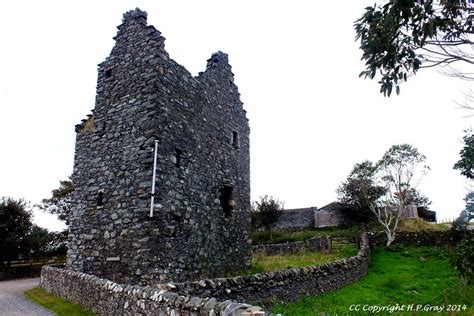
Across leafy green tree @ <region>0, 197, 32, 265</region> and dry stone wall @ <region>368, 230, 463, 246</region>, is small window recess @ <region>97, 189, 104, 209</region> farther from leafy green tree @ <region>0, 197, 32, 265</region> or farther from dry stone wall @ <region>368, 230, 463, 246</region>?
dry stone wall @ <region>368, 230, 463, 246</region>

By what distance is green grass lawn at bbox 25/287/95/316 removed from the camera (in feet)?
32.1

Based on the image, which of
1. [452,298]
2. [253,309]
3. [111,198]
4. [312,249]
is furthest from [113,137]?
[312,249]

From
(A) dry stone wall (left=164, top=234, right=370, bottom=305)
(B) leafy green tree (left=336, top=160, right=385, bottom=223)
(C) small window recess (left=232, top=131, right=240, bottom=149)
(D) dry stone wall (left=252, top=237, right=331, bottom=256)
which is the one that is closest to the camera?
(A) dry stone wall (left=164, top=234, right=370, bottom=305)

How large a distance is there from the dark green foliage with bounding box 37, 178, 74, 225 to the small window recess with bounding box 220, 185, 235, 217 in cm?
2426

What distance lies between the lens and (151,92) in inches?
480

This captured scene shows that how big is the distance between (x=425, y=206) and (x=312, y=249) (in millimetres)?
25356

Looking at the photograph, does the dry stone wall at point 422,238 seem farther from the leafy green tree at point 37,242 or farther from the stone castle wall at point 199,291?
the leafy green tree at point 37,242

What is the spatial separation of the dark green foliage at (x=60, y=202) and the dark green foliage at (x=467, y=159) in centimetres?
3229

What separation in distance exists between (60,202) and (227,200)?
2599cm

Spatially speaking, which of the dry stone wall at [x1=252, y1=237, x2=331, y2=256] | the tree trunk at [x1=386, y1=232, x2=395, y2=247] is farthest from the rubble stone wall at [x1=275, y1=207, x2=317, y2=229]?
the dry stone wall at [x1=252, y1=237, x2=331, y2=256]

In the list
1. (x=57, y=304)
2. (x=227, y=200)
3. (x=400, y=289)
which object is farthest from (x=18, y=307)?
(x=400, y=289)

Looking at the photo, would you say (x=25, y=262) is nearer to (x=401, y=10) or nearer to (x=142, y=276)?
(x=142, y=276)

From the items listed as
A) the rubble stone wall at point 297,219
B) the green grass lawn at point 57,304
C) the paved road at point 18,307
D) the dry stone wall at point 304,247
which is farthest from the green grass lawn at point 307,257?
the rubble stone wall at point 297,219

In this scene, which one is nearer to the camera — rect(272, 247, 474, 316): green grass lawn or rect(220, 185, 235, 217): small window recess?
rect(272, 247, 474, 316): green grass lawn
